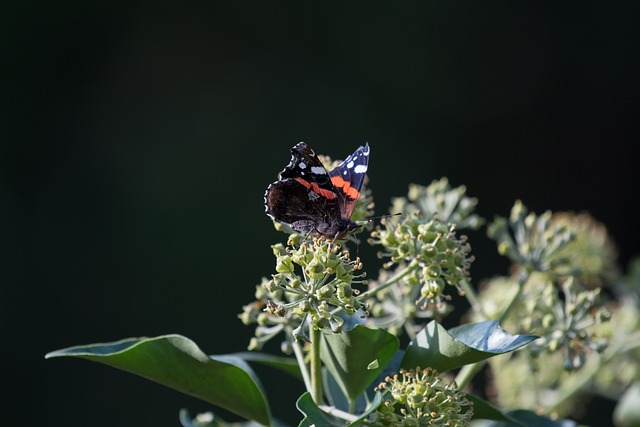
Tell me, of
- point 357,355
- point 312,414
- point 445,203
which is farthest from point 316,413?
point 445,203

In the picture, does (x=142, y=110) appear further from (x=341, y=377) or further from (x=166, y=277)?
(x=341, y=377)

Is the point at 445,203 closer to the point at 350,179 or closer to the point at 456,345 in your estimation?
the point at 350,179

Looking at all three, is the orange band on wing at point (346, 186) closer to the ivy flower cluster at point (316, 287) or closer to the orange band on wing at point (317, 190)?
the orange band on wing at point (317, 190)

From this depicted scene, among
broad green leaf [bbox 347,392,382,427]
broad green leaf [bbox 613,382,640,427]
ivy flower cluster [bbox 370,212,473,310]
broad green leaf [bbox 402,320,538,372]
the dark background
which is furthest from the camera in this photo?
the dark background

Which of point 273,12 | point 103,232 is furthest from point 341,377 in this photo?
point 273,12

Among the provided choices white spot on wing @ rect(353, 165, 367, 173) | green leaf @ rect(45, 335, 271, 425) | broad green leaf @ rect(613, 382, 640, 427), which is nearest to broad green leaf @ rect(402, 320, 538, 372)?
green leaf @ rect(45, 335, 271, 425)

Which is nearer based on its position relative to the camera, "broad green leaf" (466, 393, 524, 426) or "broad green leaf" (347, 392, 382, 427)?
"broad green leaf" (347, 392, 382, 427)

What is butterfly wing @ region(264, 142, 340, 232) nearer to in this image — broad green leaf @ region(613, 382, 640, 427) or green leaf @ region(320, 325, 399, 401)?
green leaf @ region(320, 325, 399, 401)
